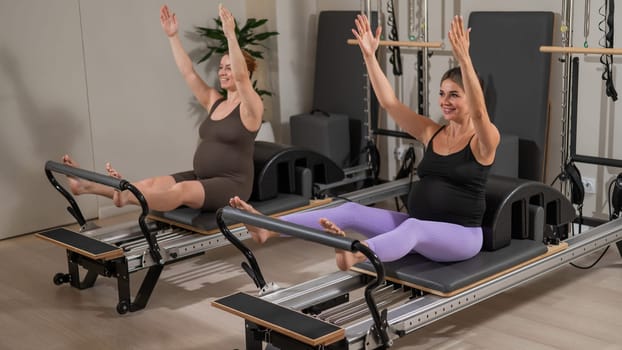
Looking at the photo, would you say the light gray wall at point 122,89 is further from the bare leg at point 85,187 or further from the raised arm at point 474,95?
the raised arm at point 474,95

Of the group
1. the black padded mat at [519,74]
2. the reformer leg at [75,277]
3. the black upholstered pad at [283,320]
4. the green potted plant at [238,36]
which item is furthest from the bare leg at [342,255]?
the green potted plant at [238,36]

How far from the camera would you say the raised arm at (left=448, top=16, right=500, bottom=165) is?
3295 mm

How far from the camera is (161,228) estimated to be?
15.3 feet

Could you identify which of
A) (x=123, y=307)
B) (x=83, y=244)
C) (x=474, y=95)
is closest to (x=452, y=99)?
(x=474, y=95)

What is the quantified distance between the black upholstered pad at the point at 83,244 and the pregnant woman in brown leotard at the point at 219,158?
22 cm

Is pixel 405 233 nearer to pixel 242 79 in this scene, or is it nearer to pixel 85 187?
pixel 242 79

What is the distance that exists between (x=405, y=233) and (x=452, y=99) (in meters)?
0.59

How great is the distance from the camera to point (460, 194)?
12.0 feet

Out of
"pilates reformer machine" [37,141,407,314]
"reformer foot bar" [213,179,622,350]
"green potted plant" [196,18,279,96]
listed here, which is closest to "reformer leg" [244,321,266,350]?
"reformer foot bar" [213,179,622,350]

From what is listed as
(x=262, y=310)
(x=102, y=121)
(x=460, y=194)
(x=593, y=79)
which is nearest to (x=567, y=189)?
(x=593, y=79)

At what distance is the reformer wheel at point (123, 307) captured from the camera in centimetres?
408

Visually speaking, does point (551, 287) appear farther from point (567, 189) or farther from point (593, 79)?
point (593, 79)

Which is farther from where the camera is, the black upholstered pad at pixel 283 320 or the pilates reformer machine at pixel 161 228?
the pilates reformer machine at pixel 161 228

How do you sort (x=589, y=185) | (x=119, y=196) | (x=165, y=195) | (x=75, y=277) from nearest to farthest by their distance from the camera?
(x=119, y=196)
(x=165, y=195)
(x=75, y=277)
(x=589, y=185)
